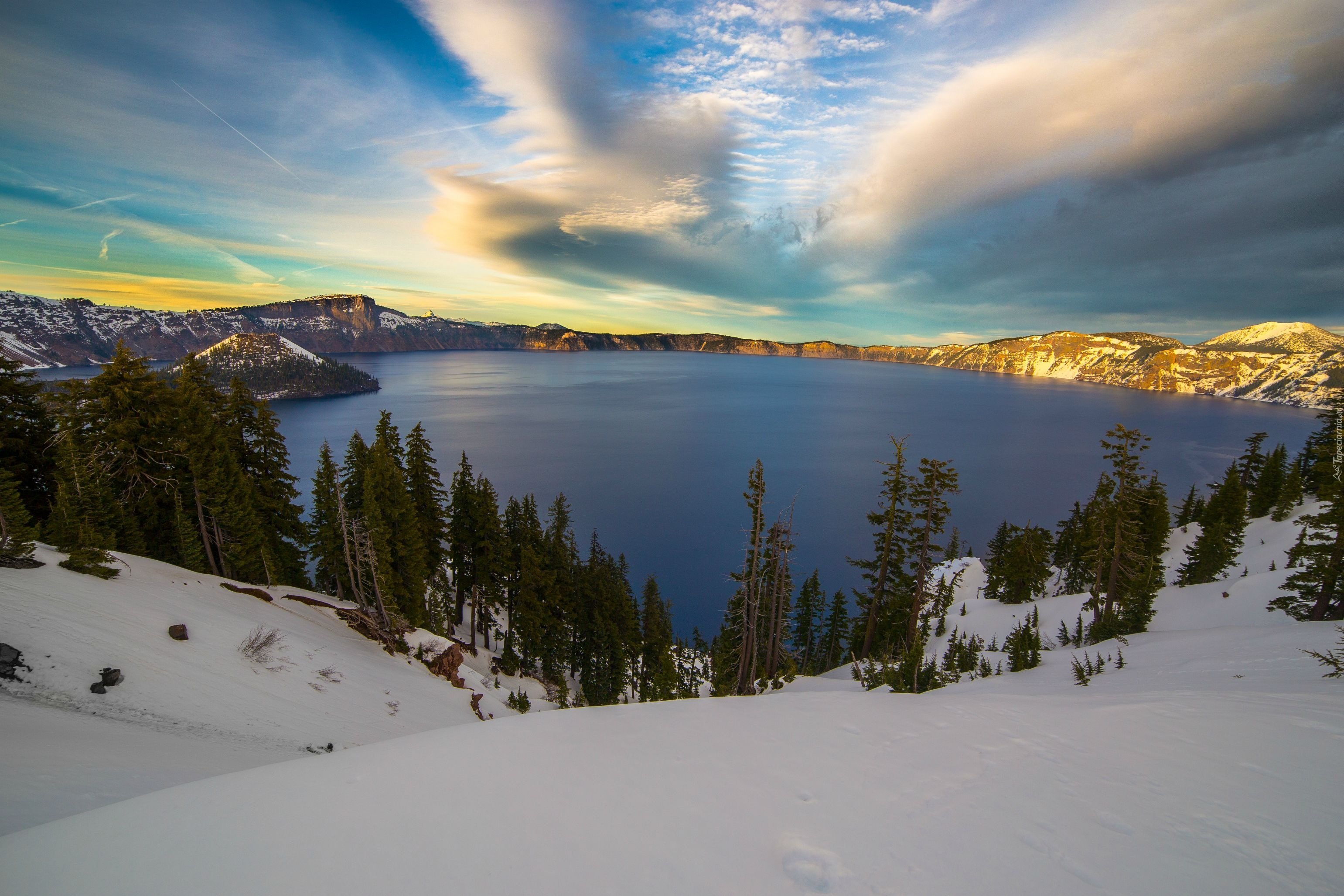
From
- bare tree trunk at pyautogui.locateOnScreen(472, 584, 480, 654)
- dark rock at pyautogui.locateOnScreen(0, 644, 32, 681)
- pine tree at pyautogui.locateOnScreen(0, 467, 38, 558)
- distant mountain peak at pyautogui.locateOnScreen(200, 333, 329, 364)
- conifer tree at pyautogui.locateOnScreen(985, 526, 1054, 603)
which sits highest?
distant mountain peak at pyautogui.locateOnScreen(200, 333, 329, 364)

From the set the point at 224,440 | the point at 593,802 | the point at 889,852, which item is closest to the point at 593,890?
the point at 593,802

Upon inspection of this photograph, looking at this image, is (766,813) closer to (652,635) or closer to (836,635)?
(652,635)

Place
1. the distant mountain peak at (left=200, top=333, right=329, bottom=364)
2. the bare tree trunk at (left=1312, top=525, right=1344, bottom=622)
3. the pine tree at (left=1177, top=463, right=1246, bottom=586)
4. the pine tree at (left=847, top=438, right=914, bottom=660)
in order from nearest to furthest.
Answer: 1. the bare tree trunk at (left=1312, top=525, right=1344, bottom=622)
2. the pine tree at (left=847, top=438, right=914, bottom=660)
3. the pine tree at (left=1177, top=463, right=1246, bottom=586)
4. the distant mountain peak at (left=200, top=333, right=329, bottom=364)

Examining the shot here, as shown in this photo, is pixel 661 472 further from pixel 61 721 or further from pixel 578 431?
pixel 61 721

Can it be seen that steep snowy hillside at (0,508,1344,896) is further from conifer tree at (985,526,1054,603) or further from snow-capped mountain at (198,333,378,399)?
snow-capped mountain at (198,333,378,399)

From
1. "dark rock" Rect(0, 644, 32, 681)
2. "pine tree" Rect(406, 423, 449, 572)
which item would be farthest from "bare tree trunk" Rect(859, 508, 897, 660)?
"dark rock" Rect(0, 644, 32, 681)

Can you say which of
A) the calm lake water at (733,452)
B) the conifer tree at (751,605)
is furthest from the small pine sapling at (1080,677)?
the calm lake water at (733,452)

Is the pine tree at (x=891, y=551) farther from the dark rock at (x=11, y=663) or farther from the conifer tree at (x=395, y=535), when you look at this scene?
the dark rock at (x=11, y=663)

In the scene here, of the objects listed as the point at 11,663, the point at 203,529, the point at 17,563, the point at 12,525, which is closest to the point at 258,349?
the point at 203,529
